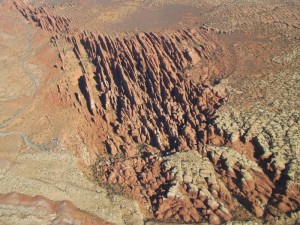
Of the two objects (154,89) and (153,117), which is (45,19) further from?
(153,117)

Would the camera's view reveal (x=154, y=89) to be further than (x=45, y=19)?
No

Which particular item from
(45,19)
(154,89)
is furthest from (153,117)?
(45,19)

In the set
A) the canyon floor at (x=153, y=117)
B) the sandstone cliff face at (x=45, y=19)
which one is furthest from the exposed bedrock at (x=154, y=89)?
the sandstone cliff face at (x=45, y=19)

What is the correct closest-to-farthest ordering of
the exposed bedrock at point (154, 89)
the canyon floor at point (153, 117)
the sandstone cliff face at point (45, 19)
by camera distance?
the canyon floor at point (153, 117) → the exposed bedrock at point (154, 89) → the sandstone cliff face at point (45, 19)

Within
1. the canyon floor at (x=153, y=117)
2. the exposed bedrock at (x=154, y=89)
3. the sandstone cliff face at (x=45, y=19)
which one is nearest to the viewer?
the canyon floor at (x=153, y=117)

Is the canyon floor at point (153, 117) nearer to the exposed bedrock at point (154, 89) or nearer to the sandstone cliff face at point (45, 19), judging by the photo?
the exposed bedrock at point (154, 89)

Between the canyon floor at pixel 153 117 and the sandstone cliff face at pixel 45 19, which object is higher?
the sandstone cliff face at pixel 45 19

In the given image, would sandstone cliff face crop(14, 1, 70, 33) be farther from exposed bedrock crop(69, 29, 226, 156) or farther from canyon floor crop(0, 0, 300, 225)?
exposed bedrock crop(69, 29, 226, 156)

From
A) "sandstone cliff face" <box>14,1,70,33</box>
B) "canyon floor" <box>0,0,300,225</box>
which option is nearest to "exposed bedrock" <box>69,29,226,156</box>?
"canyon floor" <box>0,0,300,225</box>
